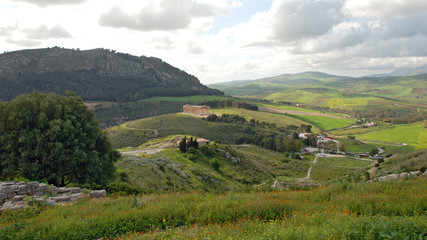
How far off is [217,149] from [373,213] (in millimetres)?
48982

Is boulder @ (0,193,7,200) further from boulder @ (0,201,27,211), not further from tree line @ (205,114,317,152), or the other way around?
tree line @ (205,114,317,152)

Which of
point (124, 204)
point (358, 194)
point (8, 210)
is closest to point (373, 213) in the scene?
point (358, 194)

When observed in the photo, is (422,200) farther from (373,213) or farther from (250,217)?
(250,217)

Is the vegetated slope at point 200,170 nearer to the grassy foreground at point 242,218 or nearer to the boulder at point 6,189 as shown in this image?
the boulder at point 6,189

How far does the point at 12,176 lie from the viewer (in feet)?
64.2

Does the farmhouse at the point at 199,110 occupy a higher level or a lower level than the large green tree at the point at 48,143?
lower

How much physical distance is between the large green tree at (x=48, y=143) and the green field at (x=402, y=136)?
423ft

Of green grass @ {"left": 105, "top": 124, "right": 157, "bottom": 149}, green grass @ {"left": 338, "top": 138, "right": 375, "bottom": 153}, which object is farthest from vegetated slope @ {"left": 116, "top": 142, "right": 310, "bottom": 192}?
green grass @ {"left": 338, "top": 138, "right": 375, "bottom": 153}

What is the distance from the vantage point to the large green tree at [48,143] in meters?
19.7

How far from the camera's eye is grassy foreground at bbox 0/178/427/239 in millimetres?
7723

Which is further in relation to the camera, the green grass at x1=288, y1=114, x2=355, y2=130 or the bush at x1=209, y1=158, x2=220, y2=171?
the green grass at x1=288, y1=114, x2=355, y2=130

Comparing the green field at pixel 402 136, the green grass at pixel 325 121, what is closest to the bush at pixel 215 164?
the green field at pixel 402 136

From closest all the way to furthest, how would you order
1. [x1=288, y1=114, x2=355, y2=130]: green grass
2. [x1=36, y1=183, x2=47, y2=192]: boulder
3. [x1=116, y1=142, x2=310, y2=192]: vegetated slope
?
[x1=36, y1=183, x2=47, y2=192]: boulder
[x1=116, y1=142, x2=310, y2=192]: vegetated slope
[x1=288, y1=114, x2=355, y2=130]: green grass

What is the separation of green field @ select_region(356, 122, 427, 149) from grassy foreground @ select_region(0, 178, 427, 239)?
4891 inches
